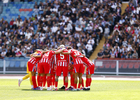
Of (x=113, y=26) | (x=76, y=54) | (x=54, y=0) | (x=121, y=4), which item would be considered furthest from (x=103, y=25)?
(x=76, y=54)

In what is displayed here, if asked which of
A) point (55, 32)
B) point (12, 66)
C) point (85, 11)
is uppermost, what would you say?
point (85, 11)

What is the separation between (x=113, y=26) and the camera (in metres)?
29.1

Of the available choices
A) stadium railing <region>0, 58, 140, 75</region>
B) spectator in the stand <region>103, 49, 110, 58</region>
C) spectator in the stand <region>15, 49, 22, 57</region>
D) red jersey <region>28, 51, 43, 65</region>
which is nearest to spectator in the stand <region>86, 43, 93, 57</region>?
spectator in the stand <region>103, 49, 110, 58</region>

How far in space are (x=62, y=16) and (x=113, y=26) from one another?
5.10 meters

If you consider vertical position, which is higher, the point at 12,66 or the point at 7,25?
the point at 7,25

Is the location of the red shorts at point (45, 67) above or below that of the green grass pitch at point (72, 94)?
above

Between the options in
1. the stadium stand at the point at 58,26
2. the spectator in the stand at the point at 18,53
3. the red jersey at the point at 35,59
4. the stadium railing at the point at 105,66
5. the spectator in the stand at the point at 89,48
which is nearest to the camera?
the red jersey at the point at 35,59

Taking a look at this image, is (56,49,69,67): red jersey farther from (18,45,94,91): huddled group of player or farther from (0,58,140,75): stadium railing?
(0,58,140,75): stadium railing

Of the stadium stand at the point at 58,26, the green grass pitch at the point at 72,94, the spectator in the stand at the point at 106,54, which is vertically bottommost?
the green grass pitch at the point at 72,94

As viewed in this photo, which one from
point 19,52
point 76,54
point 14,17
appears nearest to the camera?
point 76,54

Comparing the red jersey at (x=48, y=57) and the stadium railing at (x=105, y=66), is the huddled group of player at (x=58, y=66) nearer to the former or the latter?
the red jersey at (x=48, y=57)

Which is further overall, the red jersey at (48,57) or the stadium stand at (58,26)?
the stadium stand at (58,26)

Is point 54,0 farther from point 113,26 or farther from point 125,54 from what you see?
point 125,54

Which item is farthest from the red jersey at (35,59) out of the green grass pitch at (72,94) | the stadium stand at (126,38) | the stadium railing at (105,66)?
the stadium stand at (126,38)
